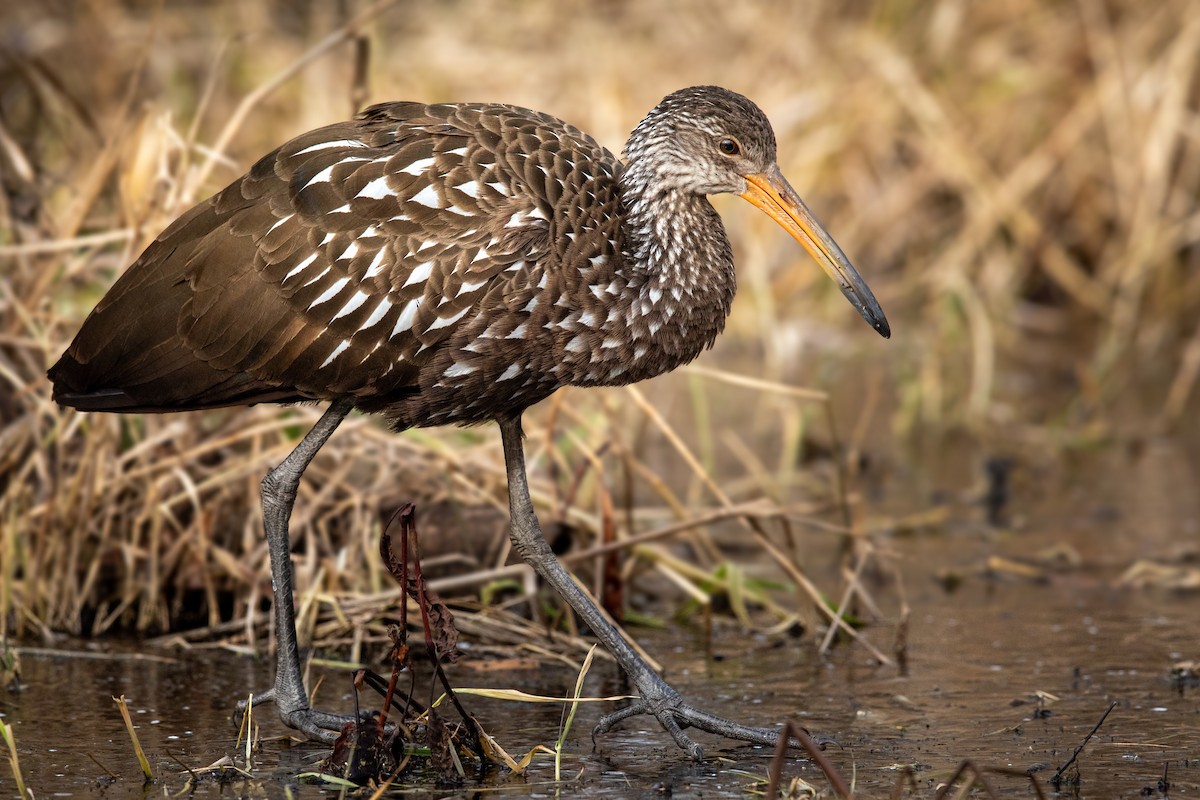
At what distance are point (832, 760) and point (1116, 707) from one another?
101cm

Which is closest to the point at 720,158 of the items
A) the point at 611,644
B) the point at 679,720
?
the point at 611,644

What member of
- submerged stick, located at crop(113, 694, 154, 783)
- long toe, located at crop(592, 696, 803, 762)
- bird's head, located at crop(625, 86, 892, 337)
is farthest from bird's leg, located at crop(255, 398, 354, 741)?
bird's head, located at crop(625, 86, 892, 337)

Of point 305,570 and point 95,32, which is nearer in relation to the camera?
point 305,570

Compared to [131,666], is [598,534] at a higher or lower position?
higher

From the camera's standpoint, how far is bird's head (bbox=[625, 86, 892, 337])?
5.11 meters

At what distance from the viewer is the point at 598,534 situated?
6.07 metres

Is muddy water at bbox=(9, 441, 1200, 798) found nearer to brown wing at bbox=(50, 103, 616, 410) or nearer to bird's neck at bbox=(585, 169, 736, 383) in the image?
brown wing at bbox=(50, 103, 616, 410)

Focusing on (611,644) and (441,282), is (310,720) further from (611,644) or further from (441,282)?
(441,282)

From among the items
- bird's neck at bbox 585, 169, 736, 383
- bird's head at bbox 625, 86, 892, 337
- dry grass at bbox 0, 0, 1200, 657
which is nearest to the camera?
bird's neck at bbox 585, 169, 736, 383

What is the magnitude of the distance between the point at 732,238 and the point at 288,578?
21.6 feet

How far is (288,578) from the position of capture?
5.03 meters

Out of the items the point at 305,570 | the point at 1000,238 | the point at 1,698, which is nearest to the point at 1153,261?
the point at 1000,238

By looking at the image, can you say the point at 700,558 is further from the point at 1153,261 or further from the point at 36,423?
the point at 1153,261

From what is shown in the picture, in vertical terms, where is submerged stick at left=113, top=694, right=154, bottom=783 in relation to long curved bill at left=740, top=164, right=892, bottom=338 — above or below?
below
